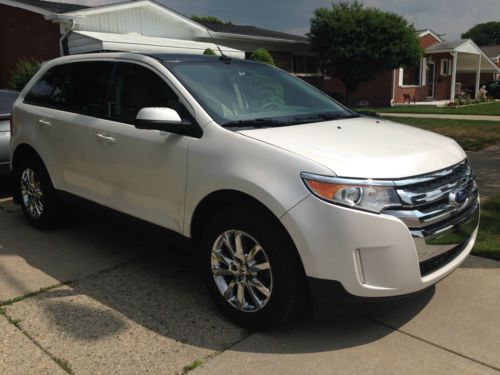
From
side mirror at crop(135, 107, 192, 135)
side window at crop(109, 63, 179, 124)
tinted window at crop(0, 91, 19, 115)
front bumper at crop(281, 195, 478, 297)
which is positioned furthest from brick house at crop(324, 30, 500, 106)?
front bumper at crop(281, 195, 478, 297)

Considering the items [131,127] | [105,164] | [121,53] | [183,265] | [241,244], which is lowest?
[183,265]

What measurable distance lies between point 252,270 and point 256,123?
1032 mm

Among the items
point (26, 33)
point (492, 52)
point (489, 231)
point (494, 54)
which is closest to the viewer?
point (489, 231)

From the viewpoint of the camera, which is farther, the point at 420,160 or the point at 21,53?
the point at 21,53

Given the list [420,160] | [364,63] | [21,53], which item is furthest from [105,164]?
[364,63]

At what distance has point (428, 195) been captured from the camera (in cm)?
293

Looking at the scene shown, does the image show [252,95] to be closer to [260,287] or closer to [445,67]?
[260,287]

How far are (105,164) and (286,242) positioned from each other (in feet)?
6.33

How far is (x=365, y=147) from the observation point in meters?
3.13

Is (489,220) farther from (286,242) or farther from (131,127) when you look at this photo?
(131,127)

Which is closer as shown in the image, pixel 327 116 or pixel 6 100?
pixel 327 116

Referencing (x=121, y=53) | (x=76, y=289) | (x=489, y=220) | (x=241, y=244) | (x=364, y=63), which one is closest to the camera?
(x=241, y=244)

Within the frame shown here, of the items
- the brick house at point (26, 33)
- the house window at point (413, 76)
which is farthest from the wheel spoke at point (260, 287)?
the house window at point (413, 76)

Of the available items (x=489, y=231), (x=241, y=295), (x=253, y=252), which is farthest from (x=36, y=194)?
(x=489, y=231)
